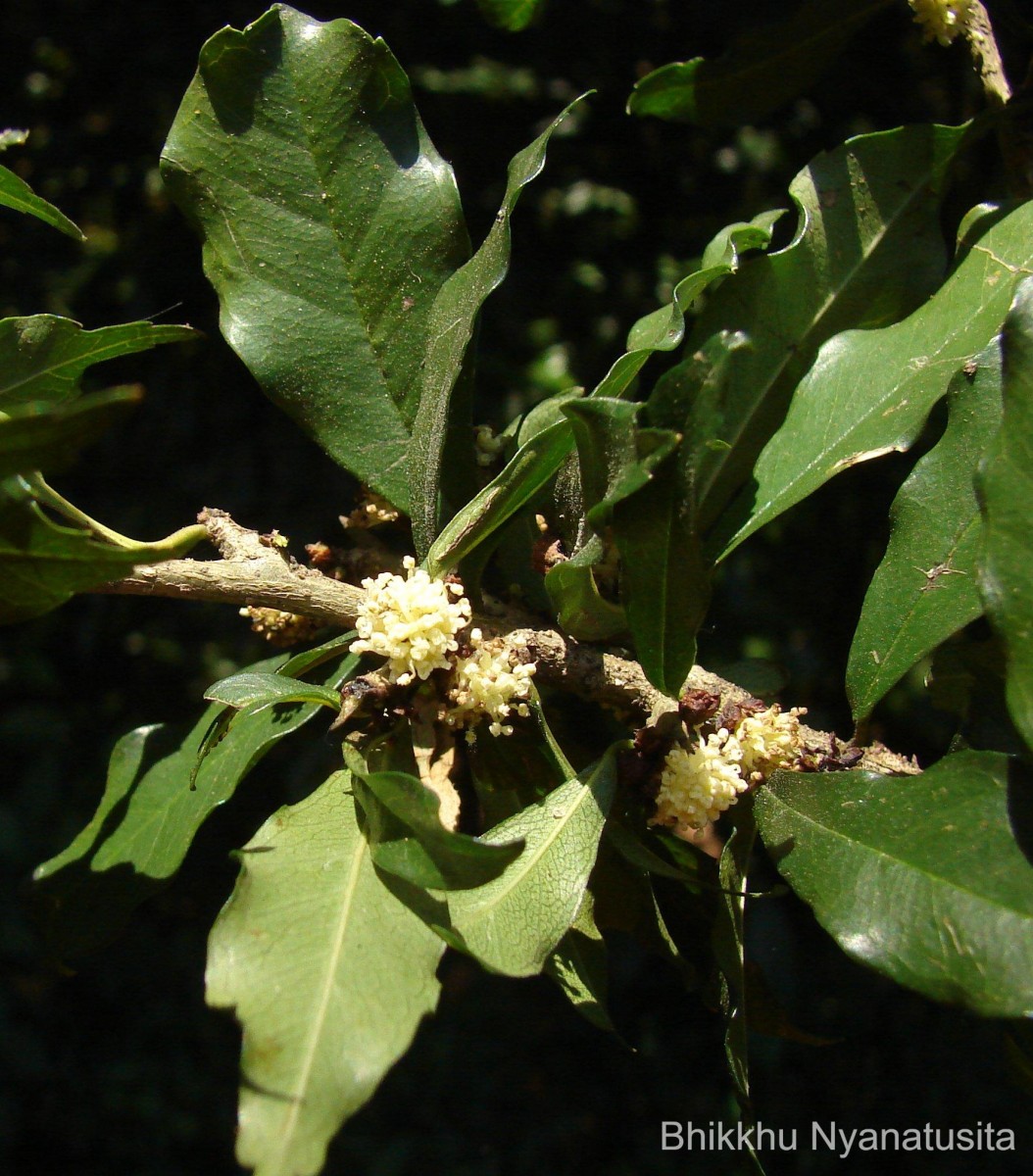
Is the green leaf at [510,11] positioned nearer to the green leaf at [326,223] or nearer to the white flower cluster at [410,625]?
the green leaf at [326,223]

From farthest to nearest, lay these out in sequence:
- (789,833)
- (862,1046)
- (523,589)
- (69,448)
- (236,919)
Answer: (862,1046)
(523,589)
(789,833)
(236,919)
(69,448)

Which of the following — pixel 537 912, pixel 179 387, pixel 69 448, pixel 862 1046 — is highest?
pixel 69 448

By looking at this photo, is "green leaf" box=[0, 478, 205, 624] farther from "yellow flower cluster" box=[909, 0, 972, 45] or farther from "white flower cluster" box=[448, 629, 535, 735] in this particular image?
"yellow flower cluster" box=[909, 0, 972, 45]

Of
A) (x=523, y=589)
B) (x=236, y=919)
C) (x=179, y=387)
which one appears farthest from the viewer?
(x=179, y=387)

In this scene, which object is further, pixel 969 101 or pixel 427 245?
pixel 969 101

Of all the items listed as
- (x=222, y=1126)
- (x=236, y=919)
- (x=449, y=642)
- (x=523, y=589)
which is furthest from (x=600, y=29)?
(x=222, y=1126)

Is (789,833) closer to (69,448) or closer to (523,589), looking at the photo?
(523,589)
